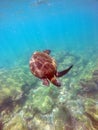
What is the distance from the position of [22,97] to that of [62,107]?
3.04 metres

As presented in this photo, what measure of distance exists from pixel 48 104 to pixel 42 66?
202 inches

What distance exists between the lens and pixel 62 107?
27.7ft

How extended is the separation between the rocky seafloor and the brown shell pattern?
13.1 ft

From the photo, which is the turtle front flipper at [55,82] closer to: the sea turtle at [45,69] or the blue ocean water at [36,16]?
the sea turtle at [45,69]

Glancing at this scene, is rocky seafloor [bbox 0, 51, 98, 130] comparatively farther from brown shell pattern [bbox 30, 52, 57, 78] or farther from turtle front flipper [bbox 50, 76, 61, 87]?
brown shell pattern [bbox 30, 52, 57, 78]

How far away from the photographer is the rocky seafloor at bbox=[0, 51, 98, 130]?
7.52m

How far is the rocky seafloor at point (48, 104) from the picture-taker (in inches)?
296

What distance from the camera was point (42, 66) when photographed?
4230mm

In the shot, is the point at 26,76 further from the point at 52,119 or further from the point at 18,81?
the point at 52,119

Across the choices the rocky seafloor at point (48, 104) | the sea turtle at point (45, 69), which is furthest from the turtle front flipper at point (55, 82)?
the rocky seafloor at point (48, 104)

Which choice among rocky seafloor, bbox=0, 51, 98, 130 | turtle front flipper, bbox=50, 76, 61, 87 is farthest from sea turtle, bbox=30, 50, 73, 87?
rocky seafloor, bbox=0, 51, 98, 130

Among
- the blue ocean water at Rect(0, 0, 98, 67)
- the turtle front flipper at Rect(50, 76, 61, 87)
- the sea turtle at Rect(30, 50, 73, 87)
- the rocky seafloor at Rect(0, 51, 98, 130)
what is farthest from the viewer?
the blue ocean water at Rect(0, 0, 98, 67)

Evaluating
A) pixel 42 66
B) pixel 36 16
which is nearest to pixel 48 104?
pixel 42 66

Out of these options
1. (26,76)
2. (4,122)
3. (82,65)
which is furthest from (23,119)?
(82,65)
